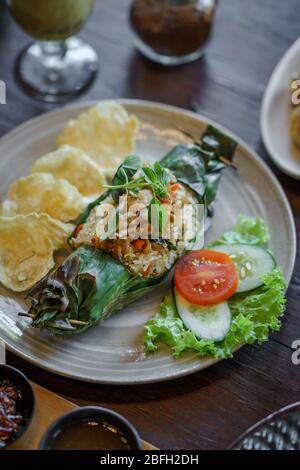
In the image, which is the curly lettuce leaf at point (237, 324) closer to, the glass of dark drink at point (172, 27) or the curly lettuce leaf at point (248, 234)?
the curly lettuce leaf at point (248, 234)

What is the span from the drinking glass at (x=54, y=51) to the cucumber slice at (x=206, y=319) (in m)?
1.57

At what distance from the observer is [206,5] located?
3652 millimetres

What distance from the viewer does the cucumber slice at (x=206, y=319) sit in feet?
8.70

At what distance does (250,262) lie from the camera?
2.88 meters

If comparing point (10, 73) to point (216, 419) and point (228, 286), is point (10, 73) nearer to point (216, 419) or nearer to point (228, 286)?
point (228, 286)

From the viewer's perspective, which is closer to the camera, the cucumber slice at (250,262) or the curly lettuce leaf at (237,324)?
the curly lettuce leaf at (237,324)

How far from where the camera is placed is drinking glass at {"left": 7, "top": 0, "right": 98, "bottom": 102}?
3350 mm

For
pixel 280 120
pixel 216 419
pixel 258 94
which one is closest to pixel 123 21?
pixel 258 94

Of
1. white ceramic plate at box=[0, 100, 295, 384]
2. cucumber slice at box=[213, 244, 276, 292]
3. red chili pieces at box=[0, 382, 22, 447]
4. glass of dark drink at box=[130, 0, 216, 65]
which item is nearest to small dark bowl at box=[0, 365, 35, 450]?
red chili pieces at box=[0, 382, 22, 447]

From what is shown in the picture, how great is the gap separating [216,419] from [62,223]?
1.06 m

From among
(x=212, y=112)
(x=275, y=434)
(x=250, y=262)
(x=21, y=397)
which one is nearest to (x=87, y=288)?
(x=21, y=397)

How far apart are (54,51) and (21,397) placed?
2.17 m

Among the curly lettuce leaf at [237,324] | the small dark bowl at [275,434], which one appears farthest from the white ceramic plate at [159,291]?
the small dark bowl at [275,434]
